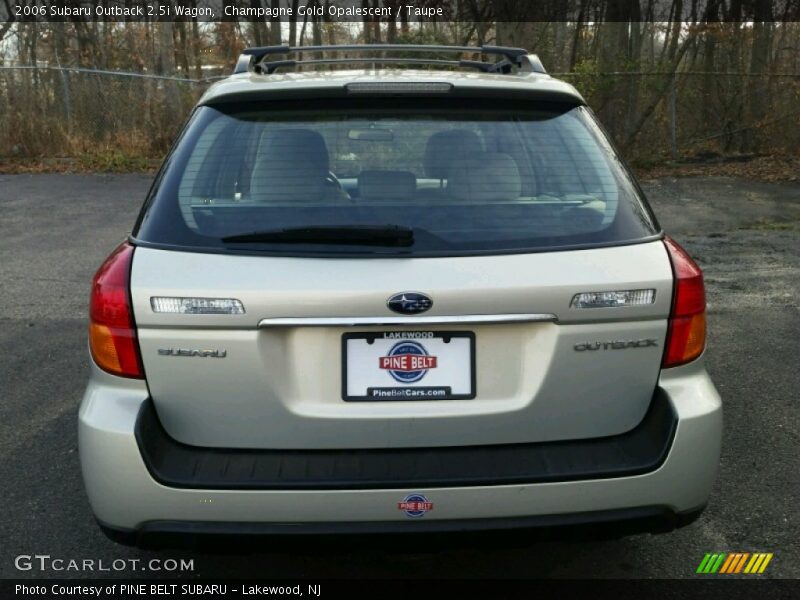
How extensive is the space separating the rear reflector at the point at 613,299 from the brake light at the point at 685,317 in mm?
100

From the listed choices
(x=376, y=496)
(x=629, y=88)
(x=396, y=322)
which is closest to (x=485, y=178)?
(x=396, y=322)

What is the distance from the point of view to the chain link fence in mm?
17688

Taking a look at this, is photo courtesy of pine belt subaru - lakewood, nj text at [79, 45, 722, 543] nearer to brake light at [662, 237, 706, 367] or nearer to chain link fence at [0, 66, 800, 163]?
brake light at [662, 237, 706, 367]

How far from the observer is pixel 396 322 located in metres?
2.76

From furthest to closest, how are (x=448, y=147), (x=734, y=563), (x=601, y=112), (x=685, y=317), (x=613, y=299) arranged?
1. (x=601, y=112)
2. (x=734, y=563)
3. (x=448, y=147)
4. (x=685, y=317)
5. (x=613, y=299)

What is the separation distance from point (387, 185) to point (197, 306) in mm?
748

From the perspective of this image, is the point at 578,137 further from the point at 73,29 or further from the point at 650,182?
the point at 73,29

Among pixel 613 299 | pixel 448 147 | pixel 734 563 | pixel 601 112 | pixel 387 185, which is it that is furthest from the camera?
pixel 601 112

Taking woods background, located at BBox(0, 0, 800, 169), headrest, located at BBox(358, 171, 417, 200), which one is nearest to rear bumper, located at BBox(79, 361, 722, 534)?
headrest, located at BBox(358, 171, 417, 200)

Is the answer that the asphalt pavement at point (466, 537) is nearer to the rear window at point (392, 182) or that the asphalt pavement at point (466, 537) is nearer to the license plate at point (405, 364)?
the license plate at point (405, 364)

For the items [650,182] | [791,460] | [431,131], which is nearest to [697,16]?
[650,182]

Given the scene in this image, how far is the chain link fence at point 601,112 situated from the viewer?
Result: 1769 centimetres

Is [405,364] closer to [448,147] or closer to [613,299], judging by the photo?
[613,299]

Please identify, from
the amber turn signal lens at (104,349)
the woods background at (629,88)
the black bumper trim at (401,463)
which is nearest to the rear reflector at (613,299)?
the black bumper trim at (401,463)
